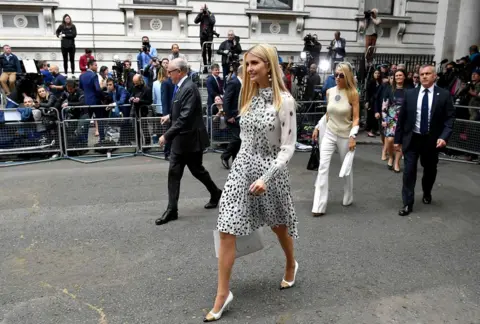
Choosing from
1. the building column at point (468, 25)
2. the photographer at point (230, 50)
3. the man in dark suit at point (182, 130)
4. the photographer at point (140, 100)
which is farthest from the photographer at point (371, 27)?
the man in dark suit at point (182, 130)

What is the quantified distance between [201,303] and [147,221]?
223 cm

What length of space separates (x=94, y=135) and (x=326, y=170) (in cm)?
584

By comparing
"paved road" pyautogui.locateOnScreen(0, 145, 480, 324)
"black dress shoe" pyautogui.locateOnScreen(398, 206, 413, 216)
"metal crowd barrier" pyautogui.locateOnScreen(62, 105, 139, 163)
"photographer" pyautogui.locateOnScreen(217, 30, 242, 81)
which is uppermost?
"photographer" pyautogui.locateOnScreen(217, 30, 242, 81)

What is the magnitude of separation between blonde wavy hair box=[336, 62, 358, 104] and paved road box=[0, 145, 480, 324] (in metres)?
1.59

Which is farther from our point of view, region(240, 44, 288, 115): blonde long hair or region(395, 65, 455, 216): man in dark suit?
region(395, 65, 455, 216): man in dark suit

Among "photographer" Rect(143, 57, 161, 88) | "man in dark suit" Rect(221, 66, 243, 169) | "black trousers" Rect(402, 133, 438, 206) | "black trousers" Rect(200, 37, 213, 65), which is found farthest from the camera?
"black trousers" Rect(200, 37, 213, 65)

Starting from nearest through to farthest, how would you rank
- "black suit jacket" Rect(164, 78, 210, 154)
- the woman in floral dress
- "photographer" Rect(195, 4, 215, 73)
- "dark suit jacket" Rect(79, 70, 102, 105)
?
1. "black suit jacket" Rect(164, 78, 210, 154)
2. the woman in floral dress
3. "dark suit jacket" Rect(79, 70, 102, 105)
4. "photographer" Rect(195, 4, 215, 73)

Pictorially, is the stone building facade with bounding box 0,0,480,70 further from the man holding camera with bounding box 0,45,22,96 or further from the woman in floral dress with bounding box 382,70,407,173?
the woman in floral dress with bounding box 382,70,407,173

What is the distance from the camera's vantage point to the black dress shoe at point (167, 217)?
5660 millimetres

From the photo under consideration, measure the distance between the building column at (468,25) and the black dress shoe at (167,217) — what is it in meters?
20.4

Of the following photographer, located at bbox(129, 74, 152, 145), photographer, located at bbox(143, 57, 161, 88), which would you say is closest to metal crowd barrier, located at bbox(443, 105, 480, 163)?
photographer, located at bbox(129, 74, 152, 145)

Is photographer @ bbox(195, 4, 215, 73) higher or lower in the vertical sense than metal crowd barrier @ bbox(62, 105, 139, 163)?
higher

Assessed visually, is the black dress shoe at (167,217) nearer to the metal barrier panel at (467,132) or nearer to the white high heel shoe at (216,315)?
the white high heel shoe at (216,315)

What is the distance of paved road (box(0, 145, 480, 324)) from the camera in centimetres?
366
